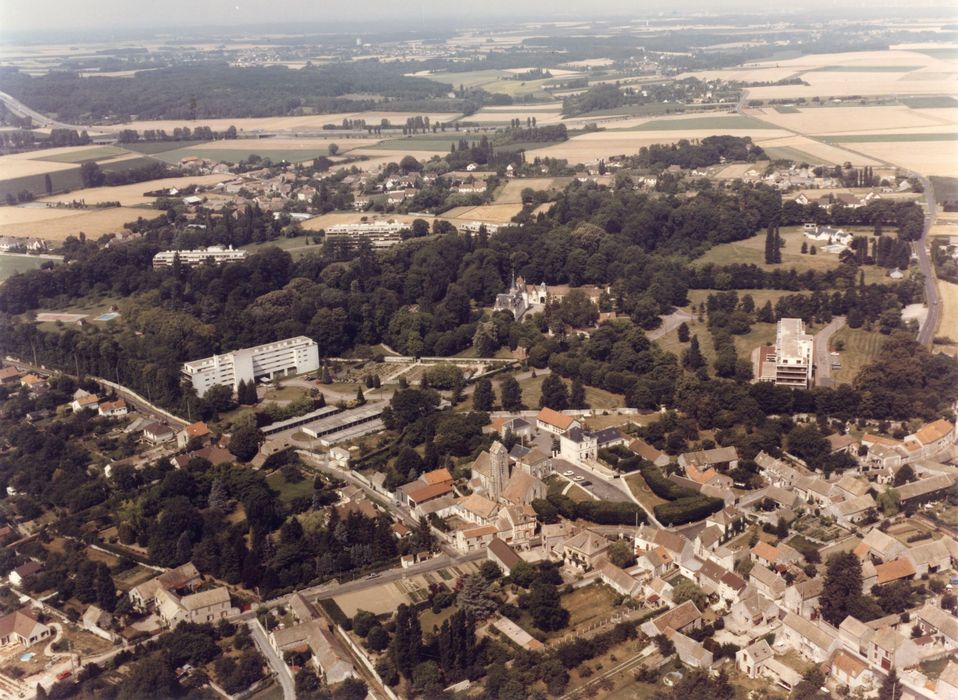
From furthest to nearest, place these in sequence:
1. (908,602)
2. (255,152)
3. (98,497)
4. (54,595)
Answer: (255,152) → (98,497) → (54,595) → (908,602)

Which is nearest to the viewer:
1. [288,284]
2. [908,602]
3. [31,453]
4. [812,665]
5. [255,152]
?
[812,665]

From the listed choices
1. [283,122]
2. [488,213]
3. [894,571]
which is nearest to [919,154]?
[488,213]

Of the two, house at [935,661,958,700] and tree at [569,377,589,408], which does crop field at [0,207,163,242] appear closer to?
tree at [569,377,589,408]

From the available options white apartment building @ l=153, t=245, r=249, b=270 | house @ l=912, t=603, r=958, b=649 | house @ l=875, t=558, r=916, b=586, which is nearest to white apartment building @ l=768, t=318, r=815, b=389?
house @ l=875, t=558, r=916, b=586

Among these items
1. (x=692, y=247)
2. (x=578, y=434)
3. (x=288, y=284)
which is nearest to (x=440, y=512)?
(x=578, y=434)

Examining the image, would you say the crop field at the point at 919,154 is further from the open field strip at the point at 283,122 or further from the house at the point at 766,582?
the house at the point at 766,582

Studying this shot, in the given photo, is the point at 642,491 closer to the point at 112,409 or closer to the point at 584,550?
the point at 584,550

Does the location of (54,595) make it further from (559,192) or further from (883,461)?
(559,192)

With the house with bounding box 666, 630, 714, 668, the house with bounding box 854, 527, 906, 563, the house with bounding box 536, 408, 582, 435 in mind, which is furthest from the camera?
the house with bounding box 536, 408, 582, 435
